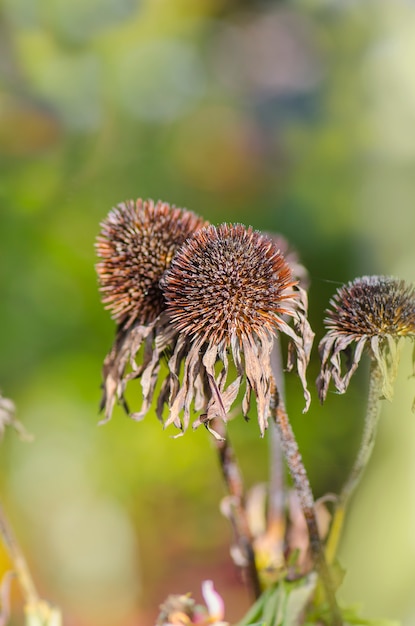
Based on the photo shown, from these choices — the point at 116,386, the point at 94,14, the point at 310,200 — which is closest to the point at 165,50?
the point at 94,14

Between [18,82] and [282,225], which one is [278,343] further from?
A: [18,82]

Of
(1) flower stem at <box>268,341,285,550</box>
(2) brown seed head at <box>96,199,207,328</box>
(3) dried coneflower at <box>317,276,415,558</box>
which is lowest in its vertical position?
(1) flower stem at <box>268,341,285,550</box>

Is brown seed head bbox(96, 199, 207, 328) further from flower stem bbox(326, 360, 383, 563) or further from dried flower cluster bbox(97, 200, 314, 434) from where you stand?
flower stem bbox(326, 360, 383, 563)

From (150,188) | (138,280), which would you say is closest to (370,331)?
(138,280)

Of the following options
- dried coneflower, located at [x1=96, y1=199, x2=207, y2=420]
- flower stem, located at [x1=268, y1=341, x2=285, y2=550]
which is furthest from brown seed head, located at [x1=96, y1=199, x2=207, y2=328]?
flower stem, located at [x1=268, y1=341, x2=285, y2=550]

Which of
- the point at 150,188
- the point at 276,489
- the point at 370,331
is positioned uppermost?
the point at 150,188

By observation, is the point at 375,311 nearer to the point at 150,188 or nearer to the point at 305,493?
the point at 305,493
